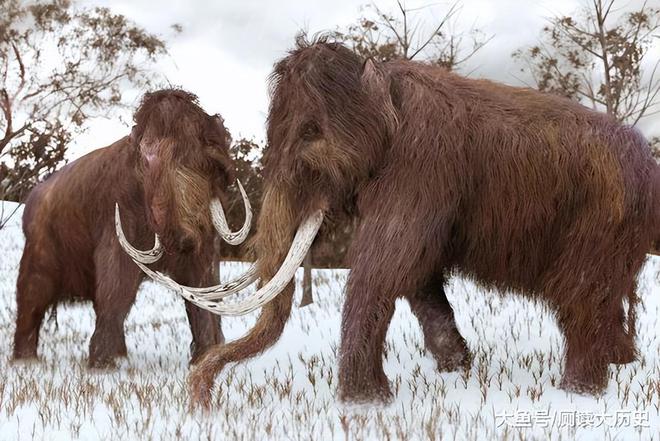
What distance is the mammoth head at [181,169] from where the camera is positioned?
5043 mm

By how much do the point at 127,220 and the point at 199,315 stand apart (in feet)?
2.94

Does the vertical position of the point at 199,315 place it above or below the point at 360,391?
above

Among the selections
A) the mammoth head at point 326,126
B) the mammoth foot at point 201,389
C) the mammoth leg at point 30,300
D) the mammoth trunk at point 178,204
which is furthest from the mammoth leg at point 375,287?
the mammoth leg at point 30,300

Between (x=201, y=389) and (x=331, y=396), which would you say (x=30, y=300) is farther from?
(x=331, y=396)

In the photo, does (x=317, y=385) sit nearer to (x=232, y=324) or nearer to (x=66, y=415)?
(x=66, y=415)

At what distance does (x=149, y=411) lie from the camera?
3902mm

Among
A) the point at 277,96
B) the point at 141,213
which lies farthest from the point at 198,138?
the point at 277,96

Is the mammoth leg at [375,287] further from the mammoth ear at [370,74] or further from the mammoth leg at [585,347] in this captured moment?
the mammoth leg at [585,347]

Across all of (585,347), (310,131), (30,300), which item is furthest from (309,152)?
(30,300)

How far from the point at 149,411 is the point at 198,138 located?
1.95m

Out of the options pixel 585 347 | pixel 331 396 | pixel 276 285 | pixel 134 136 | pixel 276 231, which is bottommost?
pixel 331 396

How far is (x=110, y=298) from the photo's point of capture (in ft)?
17.7

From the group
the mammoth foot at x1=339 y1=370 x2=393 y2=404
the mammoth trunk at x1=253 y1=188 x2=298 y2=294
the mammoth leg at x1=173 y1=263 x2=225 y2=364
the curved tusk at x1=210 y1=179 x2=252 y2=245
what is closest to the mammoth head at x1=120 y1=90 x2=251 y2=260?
the curved tusk at x1=210 y1=179 x2=252 y2=245

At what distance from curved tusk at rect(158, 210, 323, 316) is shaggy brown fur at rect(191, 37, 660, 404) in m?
0.08
